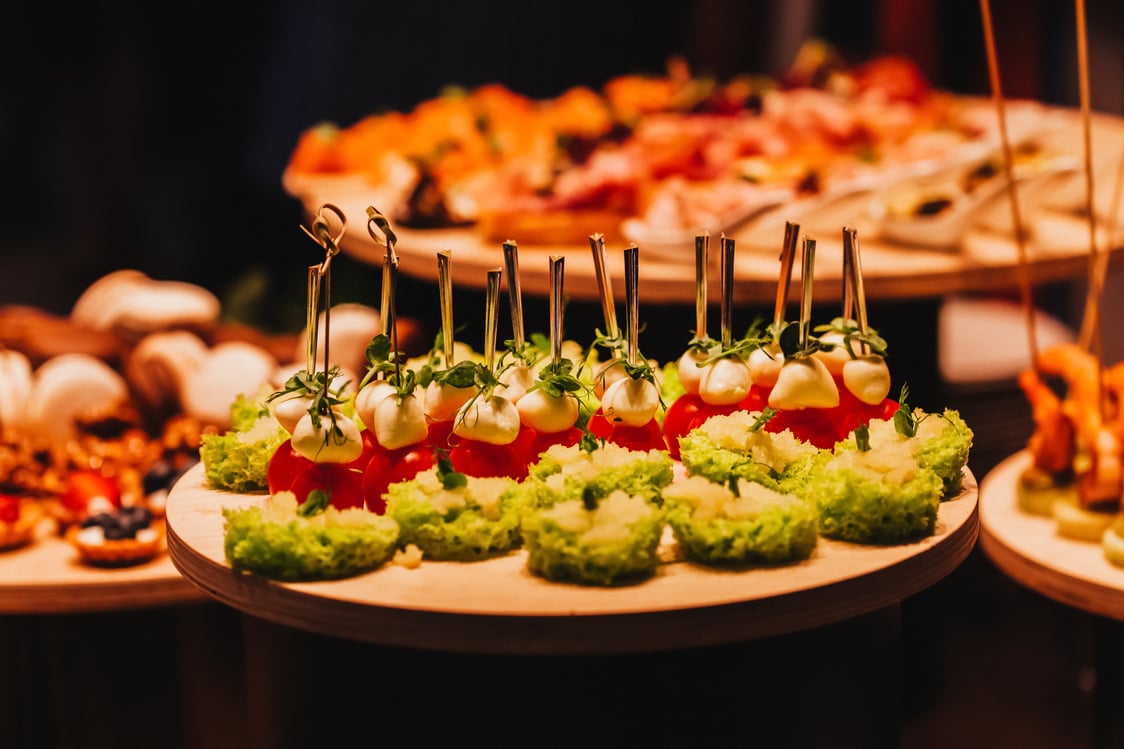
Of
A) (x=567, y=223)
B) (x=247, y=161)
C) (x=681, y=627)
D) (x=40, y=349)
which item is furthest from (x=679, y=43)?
(x=681, y=627)

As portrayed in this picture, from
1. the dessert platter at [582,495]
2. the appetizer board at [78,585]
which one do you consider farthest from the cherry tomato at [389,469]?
the appetizer board at [78,585]

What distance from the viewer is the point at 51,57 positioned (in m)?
7.08

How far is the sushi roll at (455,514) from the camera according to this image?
172cm

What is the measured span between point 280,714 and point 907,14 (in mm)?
6443

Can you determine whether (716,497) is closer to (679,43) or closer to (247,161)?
(247,161)

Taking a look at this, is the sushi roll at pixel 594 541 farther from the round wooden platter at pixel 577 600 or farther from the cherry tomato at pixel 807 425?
the cherry tomato at pixel 807 425

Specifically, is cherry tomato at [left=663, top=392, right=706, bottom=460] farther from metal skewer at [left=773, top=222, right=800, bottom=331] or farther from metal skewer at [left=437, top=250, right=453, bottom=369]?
metal skewer at [left=437, top=250, right=453, bottom=369]

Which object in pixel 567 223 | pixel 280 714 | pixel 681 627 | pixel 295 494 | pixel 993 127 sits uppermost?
pixel 993 127

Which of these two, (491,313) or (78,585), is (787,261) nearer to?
(491,313)

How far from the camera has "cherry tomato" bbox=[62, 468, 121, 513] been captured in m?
2.85

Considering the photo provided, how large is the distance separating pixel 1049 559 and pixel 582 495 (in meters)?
1.28

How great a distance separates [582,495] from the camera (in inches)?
67.9

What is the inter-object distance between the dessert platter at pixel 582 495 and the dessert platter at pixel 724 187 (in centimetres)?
102

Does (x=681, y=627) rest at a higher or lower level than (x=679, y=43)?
lower
